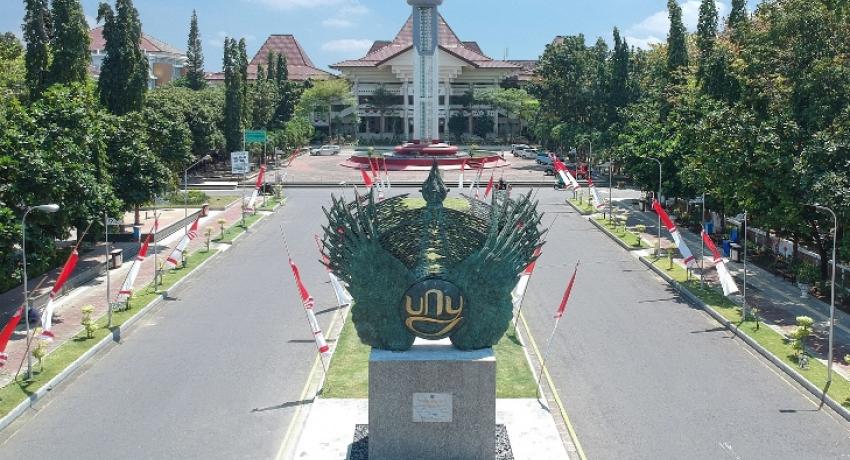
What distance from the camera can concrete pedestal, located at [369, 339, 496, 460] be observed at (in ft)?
53.2

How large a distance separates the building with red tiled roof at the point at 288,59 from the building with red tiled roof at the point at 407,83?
12.0 meters

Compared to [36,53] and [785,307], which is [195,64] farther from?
[785,307]

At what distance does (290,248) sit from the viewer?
40.6 metres

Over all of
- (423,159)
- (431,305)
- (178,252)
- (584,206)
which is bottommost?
(584,206)

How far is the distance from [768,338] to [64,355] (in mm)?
18941

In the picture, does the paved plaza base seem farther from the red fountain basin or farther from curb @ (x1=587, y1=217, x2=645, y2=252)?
the red fountain basin

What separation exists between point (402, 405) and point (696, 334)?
1240 centimetres

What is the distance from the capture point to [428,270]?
652 inches

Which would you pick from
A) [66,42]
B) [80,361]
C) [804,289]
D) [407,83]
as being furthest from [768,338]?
[407,83]

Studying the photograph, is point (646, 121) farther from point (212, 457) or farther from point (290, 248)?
point (212, 457)

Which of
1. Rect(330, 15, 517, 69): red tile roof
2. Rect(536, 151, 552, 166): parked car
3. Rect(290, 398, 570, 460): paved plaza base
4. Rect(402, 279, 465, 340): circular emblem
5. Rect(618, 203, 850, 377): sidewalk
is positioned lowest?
Rect(290, 398, 570, 460): paved plaza base

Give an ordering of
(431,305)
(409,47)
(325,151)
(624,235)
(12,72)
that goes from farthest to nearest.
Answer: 1. (409,47)
2. (325,151)
3. (12,72)
4. (624,235)
5. (431,305)

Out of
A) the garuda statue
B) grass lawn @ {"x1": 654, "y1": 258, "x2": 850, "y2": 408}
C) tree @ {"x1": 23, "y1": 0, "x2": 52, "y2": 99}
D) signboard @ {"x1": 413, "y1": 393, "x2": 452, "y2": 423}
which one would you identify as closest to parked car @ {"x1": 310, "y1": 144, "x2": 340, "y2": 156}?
tree @ {"x1": 23, "y1": 0, "x2": 52, "y2": 99}

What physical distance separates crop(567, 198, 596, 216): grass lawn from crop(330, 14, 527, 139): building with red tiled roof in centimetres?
4765
